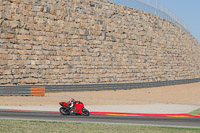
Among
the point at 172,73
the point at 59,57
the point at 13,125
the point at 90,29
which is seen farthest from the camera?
the point at 172,73

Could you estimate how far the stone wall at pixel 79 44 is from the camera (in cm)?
3044

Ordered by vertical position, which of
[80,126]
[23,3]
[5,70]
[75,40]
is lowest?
[80,126]

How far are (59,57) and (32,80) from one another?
3757 mm

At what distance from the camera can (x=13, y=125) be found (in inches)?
506

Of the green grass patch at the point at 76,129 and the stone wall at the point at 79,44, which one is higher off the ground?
the stone wall at the point at 79,44

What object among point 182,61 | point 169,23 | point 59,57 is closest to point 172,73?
point 182,61

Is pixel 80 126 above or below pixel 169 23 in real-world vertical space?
below

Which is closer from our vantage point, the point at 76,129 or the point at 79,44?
the point at 76,129

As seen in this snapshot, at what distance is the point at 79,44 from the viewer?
117ft

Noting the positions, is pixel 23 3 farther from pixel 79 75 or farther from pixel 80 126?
pixel 80 126

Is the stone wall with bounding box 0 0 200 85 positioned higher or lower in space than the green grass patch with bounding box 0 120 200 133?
higher

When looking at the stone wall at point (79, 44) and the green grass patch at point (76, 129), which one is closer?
the green grass patch at point (76, 129)

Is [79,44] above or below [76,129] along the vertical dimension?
above

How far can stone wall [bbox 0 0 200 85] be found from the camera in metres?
30.4
